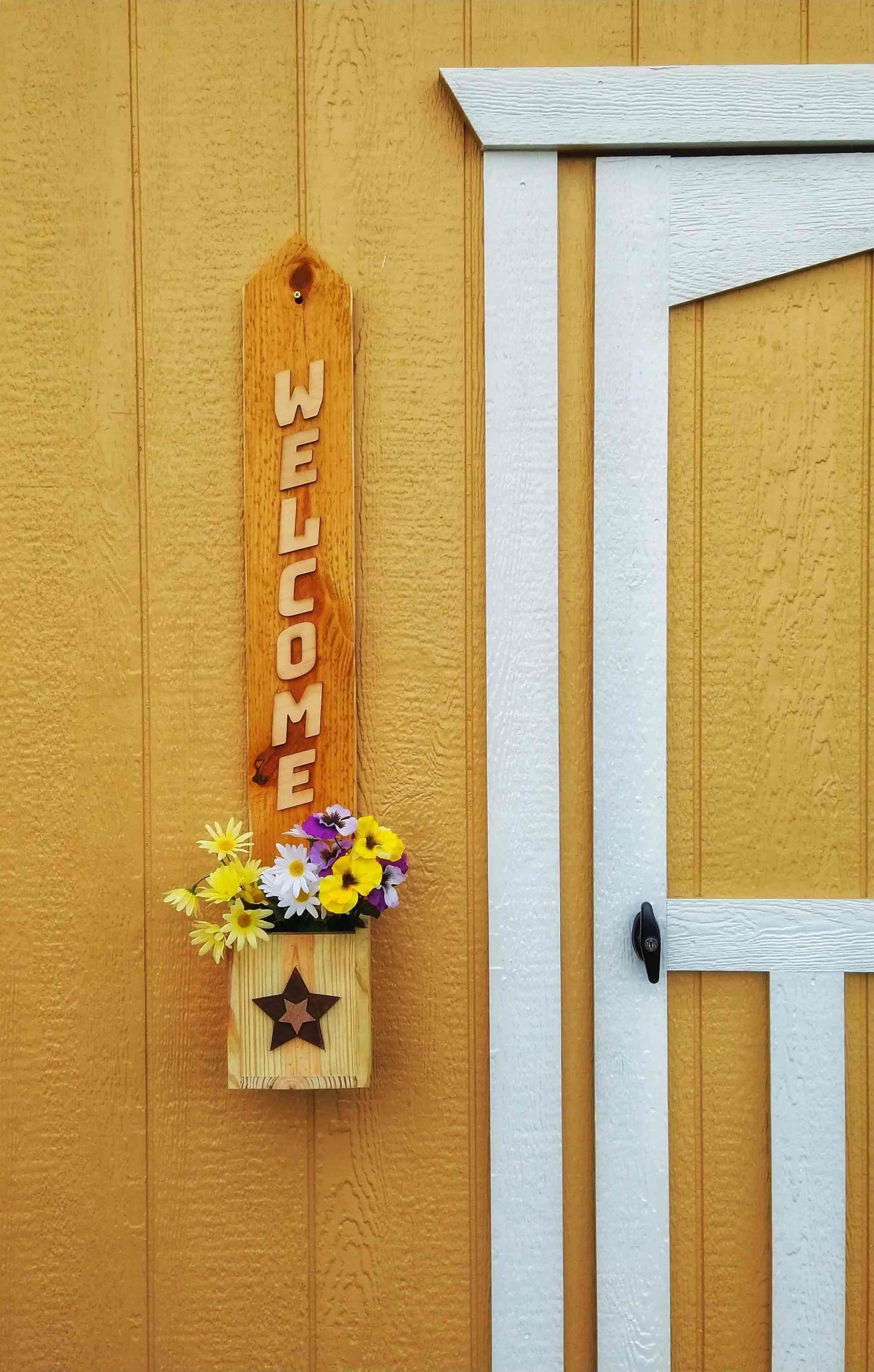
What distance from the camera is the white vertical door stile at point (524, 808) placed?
1.45 meters

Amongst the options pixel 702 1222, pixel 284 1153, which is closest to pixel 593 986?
pixel 702 1222

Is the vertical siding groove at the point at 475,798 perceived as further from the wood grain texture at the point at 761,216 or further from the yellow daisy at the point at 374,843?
the wood grain texture at the point at 761,216

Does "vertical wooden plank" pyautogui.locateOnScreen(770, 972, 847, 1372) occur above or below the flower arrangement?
below

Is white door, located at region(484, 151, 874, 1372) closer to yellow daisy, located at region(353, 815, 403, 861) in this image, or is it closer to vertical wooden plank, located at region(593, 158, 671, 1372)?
vertical wooden plank, located at region(593, 158, 671, 1372)

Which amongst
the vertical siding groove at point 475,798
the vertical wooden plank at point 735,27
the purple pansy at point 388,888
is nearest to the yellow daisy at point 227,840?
the purple pansy at point 388,888

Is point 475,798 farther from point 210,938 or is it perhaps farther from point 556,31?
point 556,31

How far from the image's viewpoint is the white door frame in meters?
1.45

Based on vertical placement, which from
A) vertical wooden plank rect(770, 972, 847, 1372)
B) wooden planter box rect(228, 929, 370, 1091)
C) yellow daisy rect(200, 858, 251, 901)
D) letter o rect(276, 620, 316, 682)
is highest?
letter o rect(276, 620, 316, 682)

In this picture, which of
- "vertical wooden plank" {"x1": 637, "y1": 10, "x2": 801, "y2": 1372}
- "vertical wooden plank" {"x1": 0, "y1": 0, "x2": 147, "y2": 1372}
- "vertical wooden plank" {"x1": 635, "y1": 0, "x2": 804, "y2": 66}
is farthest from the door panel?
"vertical wooden plank" {"x1": 0, "y1": 0, "x2": 147, "y2": 1372}

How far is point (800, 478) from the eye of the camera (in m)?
1.48

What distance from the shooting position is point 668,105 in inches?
55.9

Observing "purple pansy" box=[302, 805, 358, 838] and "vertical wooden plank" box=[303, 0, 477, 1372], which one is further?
"vertical wooden plank" box=[303, 0, 477, 1372]

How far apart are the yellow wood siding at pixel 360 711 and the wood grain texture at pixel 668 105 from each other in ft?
0.22

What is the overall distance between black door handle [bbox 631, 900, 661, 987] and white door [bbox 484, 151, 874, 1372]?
0.07ft
